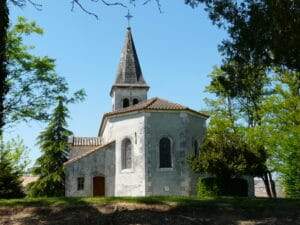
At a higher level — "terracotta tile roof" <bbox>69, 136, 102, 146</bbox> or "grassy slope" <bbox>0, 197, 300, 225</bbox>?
"terracotta tile roof" <bbox>69, 136, 102, 146</bbox>

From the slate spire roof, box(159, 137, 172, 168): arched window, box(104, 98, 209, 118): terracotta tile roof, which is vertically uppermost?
the slate spire roof

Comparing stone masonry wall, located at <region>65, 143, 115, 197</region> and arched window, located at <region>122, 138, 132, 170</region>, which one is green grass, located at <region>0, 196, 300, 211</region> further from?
stone masonry wall, located at <region>65, 143, 115, 197</region>

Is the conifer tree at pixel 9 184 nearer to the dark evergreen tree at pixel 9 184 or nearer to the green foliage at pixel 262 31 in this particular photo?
the dark evergreen tree at pixel 9 184

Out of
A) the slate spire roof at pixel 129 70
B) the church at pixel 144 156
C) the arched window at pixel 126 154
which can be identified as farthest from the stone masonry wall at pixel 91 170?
the slate spire roof at pixel 129 70

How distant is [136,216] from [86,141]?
3308 cm

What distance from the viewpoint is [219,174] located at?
106 ft

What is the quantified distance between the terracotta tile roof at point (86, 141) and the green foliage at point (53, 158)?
1146mm

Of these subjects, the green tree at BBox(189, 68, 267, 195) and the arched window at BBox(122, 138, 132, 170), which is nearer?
the green tree at BBox(189, 68, 267, 195)

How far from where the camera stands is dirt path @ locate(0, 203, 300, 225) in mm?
16328

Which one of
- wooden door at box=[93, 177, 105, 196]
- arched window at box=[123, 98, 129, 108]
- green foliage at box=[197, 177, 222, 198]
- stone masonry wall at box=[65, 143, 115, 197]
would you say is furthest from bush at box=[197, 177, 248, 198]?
arched window at box=[123, 98, 129, 108]

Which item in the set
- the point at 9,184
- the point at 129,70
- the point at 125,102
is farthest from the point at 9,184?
the point at 129,70

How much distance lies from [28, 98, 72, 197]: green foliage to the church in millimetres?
6919

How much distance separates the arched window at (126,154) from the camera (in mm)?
38787

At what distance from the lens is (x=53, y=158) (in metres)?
48.9
